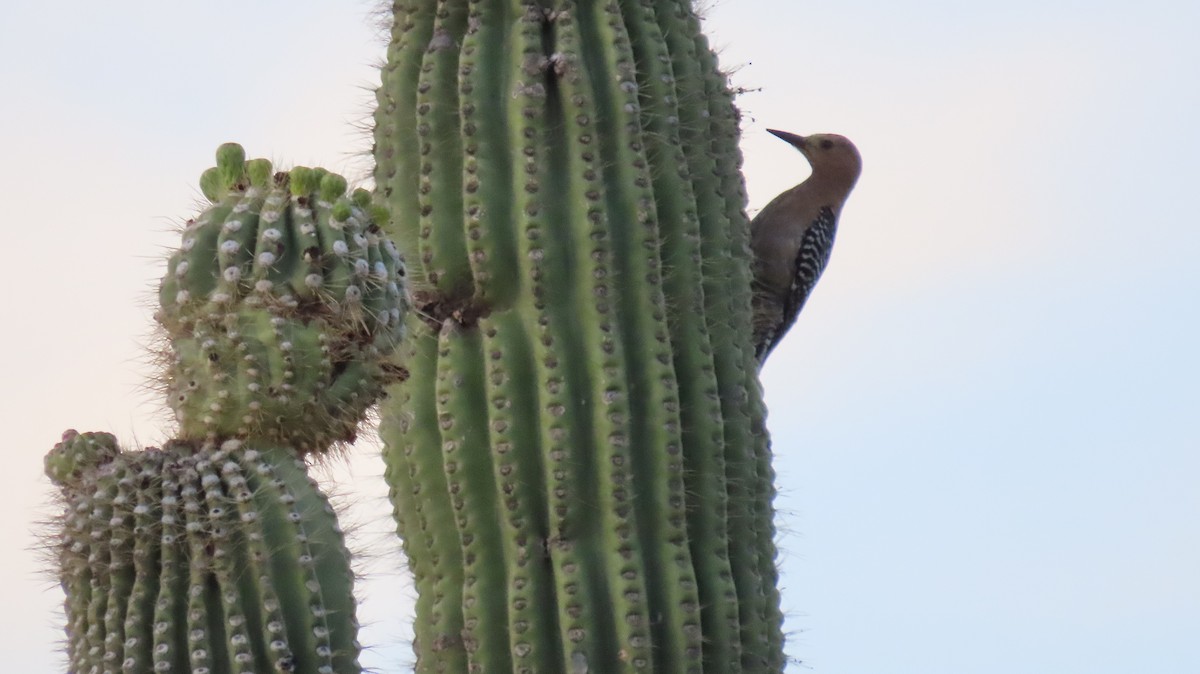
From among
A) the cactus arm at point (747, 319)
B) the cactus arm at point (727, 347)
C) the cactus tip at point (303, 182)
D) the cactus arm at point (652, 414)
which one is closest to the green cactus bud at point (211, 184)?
the cactus tip at point (303, 182)

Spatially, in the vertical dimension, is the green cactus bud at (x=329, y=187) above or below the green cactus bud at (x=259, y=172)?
below

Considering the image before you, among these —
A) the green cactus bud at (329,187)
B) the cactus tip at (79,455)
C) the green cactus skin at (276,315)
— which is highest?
the green cactus bud at (329,187)

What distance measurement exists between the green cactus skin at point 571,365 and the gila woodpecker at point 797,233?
6.46 feet

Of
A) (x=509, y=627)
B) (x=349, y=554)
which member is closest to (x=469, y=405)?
(x=509, y=627)

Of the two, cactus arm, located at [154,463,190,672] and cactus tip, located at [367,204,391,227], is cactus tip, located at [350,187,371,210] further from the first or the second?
cactus arm, located at [154,463,190,672]

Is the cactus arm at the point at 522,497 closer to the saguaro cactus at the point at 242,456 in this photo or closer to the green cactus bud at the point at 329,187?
the saguaro cactus at the point at 242,456

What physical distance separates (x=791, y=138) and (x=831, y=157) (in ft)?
0.68

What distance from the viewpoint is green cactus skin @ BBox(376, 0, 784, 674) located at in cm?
514

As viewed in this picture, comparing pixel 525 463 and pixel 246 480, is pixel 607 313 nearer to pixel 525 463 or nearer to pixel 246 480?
pixel 525 463

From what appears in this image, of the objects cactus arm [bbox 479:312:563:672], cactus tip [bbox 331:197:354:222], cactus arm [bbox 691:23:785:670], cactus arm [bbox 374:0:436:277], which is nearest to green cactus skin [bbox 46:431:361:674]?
cactus tip [bbox 331:197:354:222]

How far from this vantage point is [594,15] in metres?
5.51

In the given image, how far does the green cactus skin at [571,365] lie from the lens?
5137mm

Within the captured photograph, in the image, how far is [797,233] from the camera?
25.5 feet

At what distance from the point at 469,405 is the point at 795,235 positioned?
285cm
